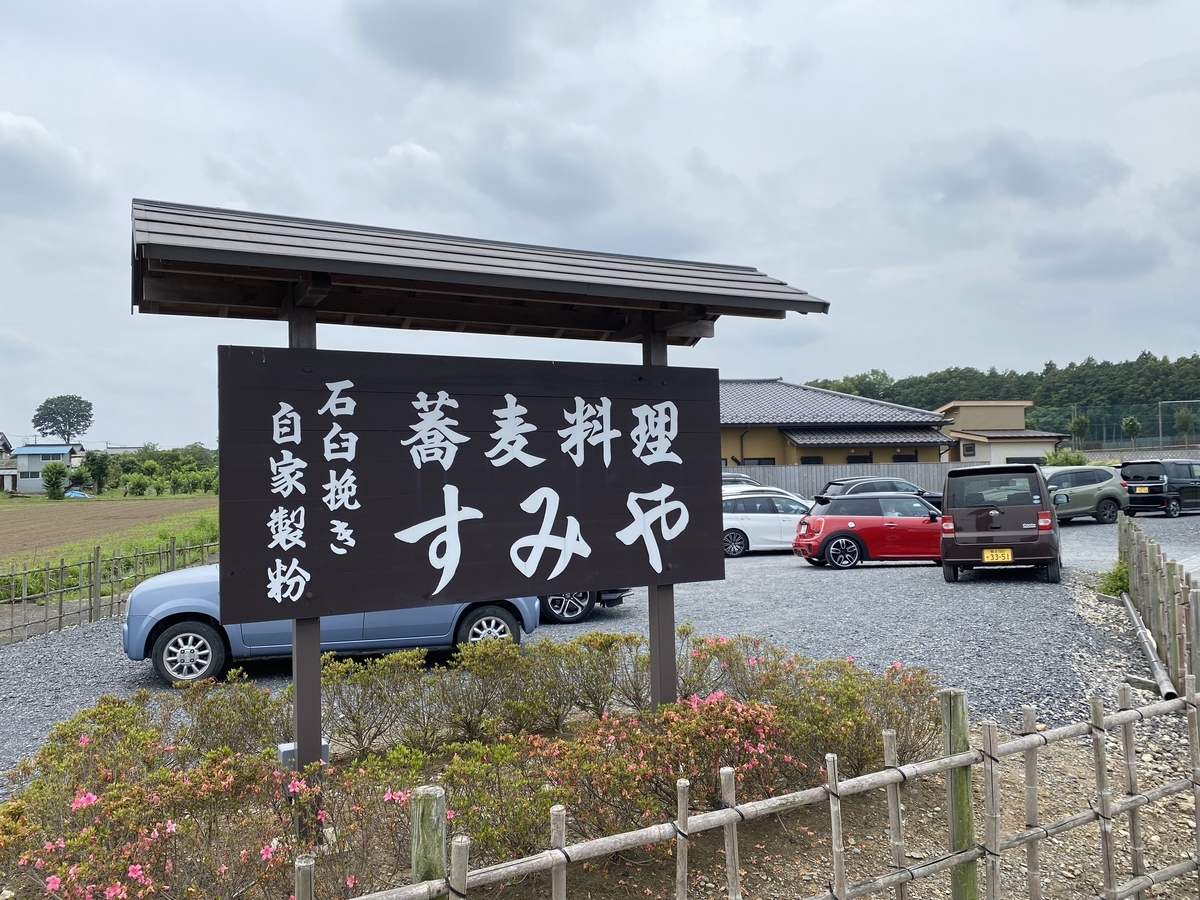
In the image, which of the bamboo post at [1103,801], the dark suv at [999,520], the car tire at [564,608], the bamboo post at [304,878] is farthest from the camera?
the dark suv at [999,520]

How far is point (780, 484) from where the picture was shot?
2778 cm

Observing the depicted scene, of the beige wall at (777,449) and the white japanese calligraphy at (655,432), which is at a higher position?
the beige wall at (777,449)

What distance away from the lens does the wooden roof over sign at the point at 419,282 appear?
3797 millimetres

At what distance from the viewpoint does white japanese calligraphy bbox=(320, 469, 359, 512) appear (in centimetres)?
396

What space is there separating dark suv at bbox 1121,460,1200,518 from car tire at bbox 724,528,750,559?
41.7ft

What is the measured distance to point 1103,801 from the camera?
3.51 metres

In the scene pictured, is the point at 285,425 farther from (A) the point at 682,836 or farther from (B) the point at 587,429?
(A) the point at 682,836

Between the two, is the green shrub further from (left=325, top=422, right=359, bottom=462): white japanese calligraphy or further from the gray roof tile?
the gray roof tile

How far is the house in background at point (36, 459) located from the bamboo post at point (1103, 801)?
83.5 m

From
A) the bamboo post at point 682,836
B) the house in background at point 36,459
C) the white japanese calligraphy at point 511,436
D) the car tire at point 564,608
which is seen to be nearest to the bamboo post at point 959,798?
the bamboo post at point 682,836

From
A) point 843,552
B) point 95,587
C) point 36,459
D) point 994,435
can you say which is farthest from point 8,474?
point 843,552

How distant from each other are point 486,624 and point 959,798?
503 cm

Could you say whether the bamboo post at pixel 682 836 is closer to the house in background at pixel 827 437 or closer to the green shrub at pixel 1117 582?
the green shrub at pixel 1117 582

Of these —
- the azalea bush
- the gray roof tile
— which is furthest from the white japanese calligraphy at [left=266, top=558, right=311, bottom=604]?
the gray roof tile
